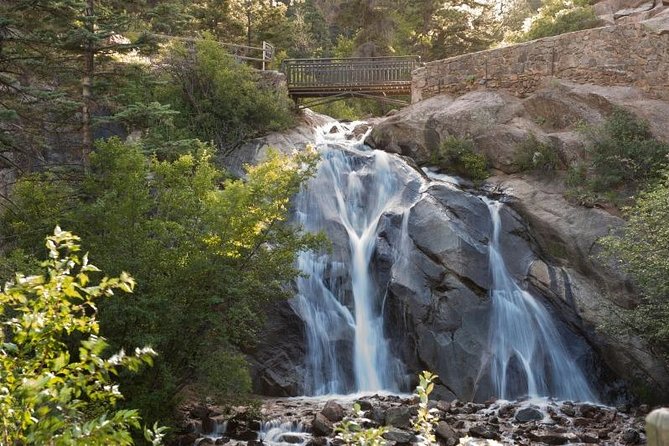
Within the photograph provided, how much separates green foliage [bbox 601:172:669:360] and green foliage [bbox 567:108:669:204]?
316 centimetres

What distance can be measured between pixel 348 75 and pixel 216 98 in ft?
17.7

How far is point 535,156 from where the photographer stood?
18.1 meters

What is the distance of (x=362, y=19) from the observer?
32781 millimetres

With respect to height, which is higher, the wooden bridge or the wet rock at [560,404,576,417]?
the wooden bridge

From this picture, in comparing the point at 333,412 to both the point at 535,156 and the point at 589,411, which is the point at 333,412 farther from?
the point at 535,156

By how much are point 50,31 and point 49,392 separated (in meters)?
11.0

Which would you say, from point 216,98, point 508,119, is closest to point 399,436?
point 508,119

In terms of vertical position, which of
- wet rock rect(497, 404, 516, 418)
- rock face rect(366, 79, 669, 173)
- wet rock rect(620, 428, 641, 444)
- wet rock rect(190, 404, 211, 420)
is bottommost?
wet rock rect(497, 404, 516, 418)

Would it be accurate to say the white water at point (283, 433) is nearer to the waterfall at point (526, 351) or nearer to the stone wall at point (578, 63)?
the waterfall at point (526, 351)

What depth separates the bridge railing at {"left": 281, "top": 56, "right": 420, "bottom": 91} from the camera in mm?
23328

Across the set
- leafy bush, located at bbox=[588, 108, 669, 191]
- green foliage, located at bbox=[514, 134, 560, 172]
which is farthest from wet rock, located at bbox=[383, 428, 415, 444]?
green foliage, located at bbox=[514, 134, 560, 172]

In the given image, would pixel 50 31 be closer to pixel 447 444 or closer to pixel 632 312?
pixel 447 444

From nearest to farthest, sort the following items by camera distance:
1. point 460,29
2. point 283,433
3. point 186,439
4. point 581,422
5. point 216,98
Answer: point 186,439 < point 283,433 < point 581,422 < point 216,98 < point 460,29

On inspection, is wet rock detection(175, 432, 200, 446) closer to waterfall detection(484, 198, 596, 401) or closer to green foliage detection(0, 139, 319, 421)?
green foliage detection(0, 139, 319, 421)
